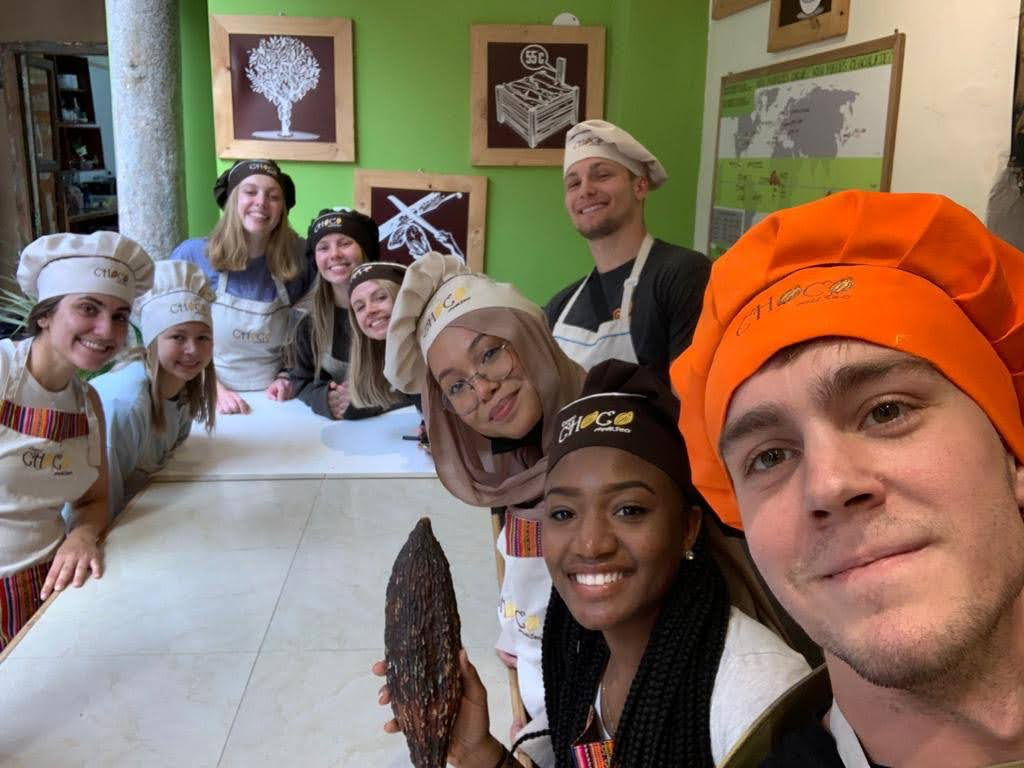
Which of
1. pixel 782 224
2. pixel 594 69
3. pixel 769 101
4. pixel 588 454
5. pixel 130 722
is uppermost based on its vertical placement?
pixel 594 69

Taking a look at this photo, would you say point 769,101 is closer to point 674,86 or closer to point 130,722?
point 674,86

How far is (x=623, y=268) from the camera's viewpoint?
179 cm

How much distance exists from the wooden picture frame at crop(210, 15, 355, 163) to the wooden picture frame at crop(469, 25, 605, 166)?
56 centimetres

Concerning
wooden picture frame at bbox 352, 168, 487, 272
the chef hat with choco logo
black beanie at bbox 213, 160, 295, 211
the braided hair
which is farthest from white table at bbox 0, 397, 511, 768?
wooden picture frame at bbox 352, 168, 487, 272

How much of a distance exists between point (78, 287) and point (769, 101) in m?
2.01

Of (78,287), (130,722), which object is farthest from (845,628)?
(78,287)

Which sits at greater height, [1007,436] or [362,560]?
[1007,436]

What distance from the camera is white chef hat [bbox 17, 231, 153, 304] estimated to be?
5.17 feet

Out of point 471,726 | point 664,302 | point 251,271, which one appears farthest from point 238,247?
point 471,726

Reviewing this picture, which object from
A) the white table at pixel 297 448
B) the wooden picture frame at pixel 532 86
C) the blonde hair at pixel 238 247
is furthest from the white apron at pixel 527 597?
the wooden picture frame at pixel 532 86

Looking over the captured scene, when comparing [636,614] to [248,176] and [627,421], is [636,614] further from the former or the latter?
[248,176]

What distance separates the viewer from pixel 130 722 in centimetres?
113

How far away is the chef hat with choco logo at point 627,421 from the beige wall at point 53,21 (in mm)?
5160

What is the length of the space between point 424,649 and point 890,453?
55cm
